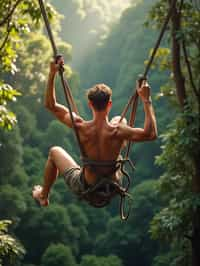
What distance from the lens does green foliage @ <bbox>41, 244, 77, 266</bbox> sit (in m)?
24.6

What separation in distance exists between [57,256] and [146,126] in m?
21.4

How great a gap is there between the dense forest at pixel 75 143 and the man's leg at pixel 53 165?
1.47m

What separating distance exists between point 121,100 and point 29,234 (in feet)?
57.0

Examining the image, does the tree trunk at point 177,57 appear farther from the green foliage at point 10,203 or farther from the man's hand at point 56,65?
the green foliage at point 10,203

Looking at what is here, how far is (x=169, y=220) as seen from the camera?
750 centimetres

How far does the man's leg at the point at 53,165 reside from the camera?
4262mm

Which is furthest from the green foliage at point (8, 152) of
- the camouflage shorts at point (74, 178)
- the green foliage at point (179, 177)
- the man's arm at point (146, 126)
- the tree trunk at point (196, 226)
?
the man's arm at point (146, 126)

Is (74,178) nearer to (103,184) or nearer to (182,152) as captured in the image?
(103,184)

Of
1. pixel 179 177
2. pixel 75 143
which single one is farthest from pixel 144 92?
pixel 75 143

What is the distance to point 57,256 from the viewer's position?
24516mm

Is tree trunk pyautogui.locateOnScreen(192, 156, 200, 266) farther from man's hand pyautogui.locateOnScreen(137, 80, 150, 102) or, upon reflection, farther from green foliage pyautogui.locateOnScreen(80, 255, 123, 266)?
green foliage pyautogui.locateOnScreen(80, 255, 123, 266)

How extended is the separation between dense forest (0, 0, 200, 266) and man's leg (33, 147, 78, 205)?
1.47 m

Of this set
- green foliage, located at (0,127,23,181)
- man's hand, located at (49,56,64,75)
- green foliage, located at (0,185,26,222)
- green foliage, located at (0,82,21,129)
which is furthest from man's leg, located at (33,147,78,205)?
green foliage, located at (0,185,26,222)

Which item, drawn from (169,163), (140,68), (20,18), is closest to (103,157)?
(20,18)
